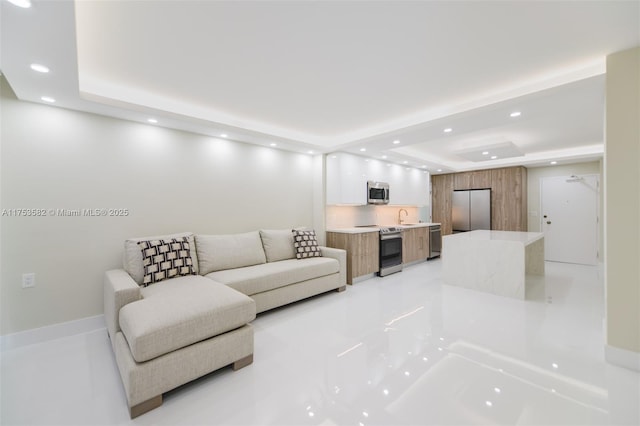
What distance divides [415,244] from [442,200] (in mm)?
2538

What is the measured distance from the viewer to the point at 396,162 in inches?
233

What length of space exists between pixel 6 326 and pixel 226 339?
2.20m

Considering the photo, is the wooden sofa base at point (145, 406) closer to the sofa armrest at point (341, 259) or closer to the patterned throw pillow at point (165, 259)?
the patterned throw pillow at point (165, 259)

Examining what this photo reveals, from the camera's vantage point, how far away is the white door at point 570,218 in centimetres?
577

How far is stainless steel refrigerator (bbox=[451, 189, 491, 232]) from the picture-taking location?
6.75 m

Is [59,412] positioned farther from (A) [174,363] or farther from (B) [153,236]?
(B) [153,236]

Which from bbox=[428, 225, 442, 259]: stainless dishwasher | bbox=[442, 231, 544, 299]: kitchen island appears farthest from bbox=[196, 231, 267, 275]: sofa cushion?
bbox=[428, 225, 442, 259]: stainless dishwasher

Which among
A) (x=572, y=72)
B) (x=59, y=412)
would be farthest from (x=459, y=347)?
(x=59, y=412)

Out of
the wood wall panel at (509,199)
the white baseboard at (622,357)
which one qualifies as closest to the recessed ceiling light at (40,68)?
the white baseboard at (622,357)

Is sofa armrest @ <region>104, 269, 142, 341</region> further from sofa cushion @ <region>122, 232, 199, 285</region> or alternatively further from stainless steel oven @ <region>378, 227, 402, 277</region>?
stainless steel oven @ <region>378, 227, 402, 277</region>

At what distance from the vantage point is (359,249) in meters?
4.52

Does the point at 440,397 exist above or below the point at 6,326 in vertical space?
below

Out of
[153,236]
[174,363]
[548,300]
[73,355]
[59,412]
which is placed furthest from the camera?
[548,300]

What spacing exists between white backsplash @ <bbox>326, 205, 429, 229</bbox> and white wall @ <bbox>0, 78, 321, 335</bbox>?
80.9 inches
